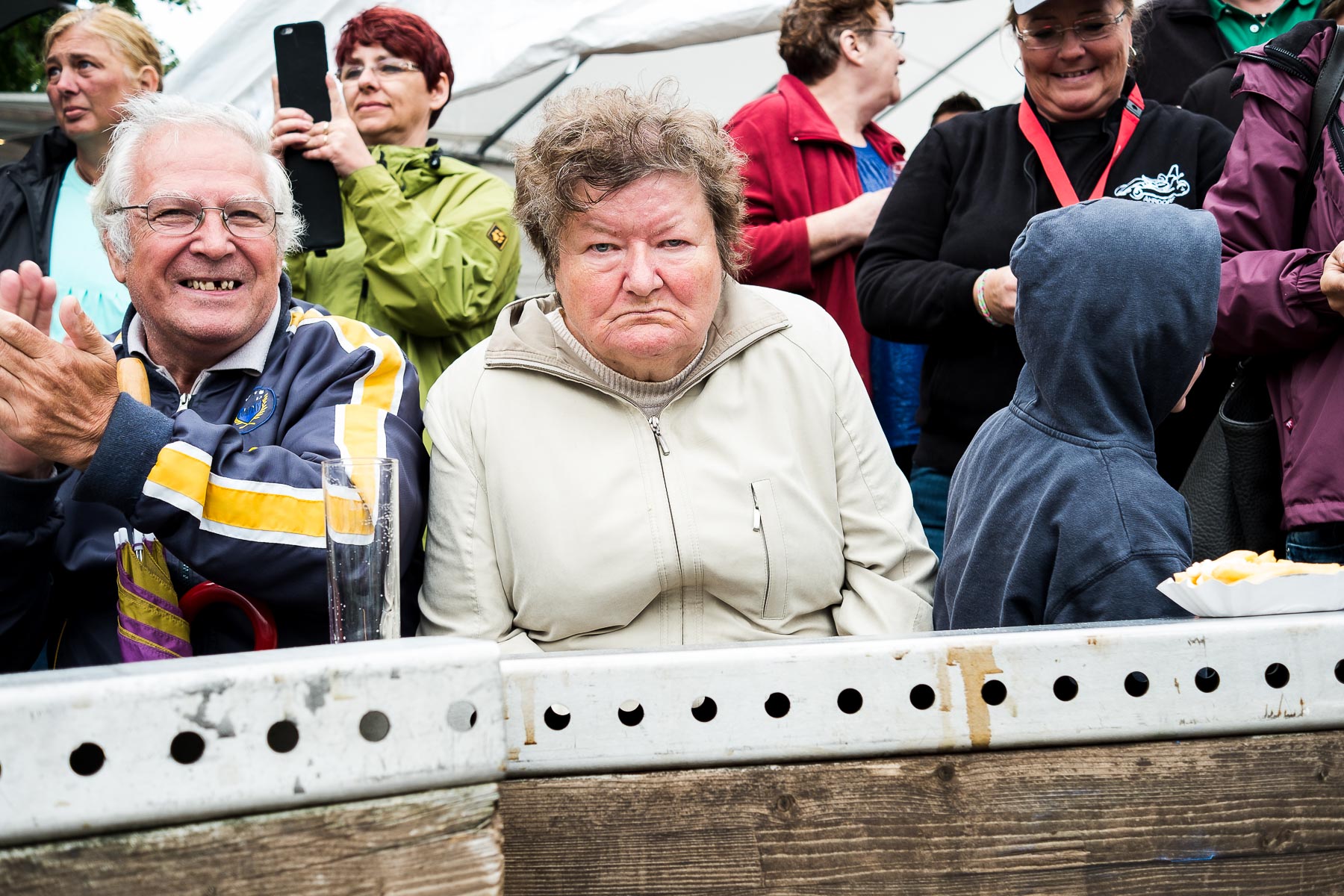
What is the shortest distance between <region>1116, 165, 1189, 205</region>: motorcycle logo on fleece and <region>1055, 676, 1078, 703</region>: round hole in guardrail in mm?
2126

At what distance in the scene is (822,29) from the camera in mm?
3945

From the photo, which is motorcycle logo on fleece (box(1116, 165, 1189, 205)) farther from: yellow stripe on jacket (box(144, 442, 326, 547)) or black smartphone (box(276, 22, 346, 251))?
yellow stripe on jacket (box(144, 442, 326, 547))

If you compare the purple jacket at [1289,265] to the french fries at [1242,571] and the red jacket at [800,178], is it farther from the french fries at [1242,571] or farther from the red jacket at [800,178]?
the french fries at [1242,571]

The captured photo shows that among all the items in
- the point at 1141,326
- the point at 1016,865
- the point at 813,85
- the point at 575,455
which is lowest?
the point at 1016,865

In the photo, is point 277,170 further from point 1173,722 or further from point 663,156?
point 1173,722

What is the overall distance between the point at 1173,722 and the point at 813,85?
308cm

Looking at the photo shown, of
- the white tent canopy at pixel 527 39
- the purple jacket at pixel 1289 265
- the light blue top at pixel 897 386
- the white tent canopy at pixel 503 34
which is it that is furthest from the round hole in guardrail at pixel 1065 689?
the white tent canopy at pixel 503 34

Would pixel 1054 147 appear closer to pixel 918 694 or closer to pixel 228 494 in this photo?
pixel 228 494

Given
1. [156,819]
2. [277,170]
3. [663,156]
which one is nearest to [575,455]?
[663,156]

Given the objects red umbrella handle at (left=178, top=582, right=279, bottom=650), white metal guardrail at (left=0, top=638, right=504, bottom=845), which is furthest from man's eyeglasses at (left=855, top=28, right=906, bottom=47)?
white metal guardrail at (left=0, top=638, right=504, bottom=845)

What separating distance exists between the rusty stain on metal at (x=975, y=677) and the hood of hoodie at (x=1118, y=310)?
2.93ft

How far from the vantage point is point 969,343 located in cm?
310

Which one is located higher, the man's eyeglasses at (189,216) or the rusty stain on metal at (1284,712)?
the man's eyeglasses at (189,216)

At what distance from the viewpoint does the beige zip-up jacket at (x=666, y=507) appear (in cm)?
227
